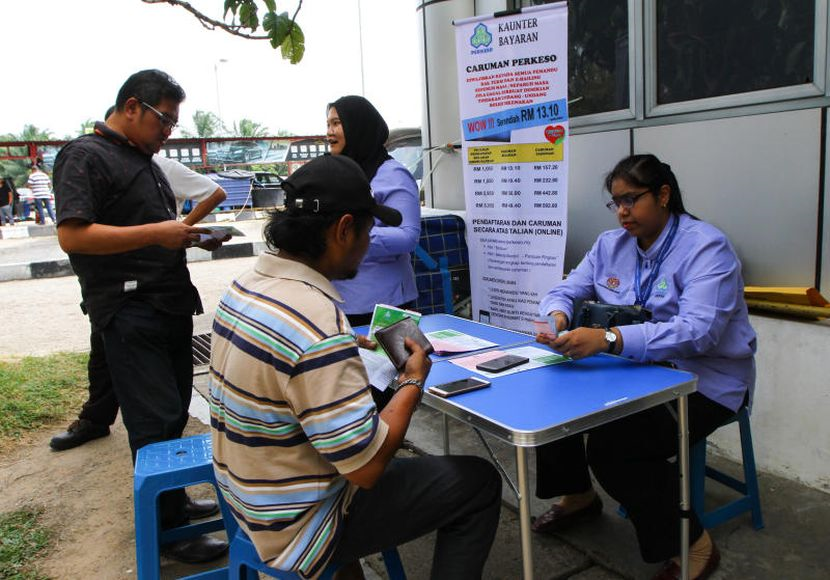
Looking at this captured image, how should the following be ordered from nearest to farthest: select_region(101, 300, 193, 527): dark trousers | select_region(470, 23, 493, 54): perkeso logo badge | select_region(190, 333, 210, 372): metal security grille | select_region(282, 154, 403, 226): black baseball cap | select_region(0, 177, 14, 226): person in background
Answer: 1. select_region(282, 154, 403, 226): black baseball cap
2. select_region(101, 300, 193, 527): dark trousers
3. select_region(470, 23, 493, 54): perkeso logo badge
4. select_region(190, 333, 210, 372): metal security grille
5. select_region(0, 177, 14, 226): person in background

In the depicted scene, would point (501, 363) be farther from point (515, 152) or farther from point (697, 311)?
point (515, 152)

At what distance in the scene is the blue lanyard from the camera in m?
2.41

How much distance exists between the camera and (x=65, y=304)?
8.34 m

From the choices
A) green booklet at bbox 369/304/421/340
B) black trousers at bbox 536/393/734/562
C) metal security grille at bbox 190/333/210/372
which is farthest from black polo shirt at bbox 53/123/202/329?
metal security grille at bbox 190/333/210/372

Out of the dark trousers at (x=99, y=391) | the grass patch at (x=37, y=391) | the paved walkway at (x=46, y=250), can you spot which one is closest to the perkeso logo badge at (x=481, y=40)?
the dark trousers at (x=99, y=391)

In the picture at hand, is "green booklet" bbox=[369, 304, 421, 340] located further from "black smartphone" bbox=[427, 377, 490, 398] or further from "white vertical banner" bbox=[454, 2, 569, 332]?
"white vertical banner" bbox=[454, 2, 569, 332]

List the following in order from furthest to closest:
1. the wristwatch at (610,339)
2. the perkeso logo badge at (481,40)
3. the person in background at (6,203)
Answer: the person in background at (6,203), the perkeso logo badge at (481,40), the wristwatch at (610,339)

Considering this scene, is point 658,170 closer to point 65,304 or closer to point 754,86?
point 754,86

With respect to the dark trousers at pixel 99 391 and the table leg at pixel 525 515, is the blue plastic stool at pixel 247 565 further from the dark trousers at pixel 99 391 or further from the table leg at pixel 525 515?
the dark trousers at pixel 99 391

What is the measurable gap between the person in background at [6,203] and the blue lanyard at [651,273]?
19074 millimetres

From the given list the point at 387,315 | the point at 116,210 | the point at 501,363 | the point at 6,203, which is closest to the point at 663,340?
the point at 501,363

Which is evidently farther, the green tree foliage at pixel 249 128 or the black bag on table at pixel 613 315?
the green tree foliage at pixel 249 128

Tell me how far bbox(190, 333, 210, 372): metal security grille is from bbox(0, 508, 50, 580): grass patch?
2.14 meters

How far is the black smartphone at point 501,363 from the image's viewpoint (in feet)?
6.99
